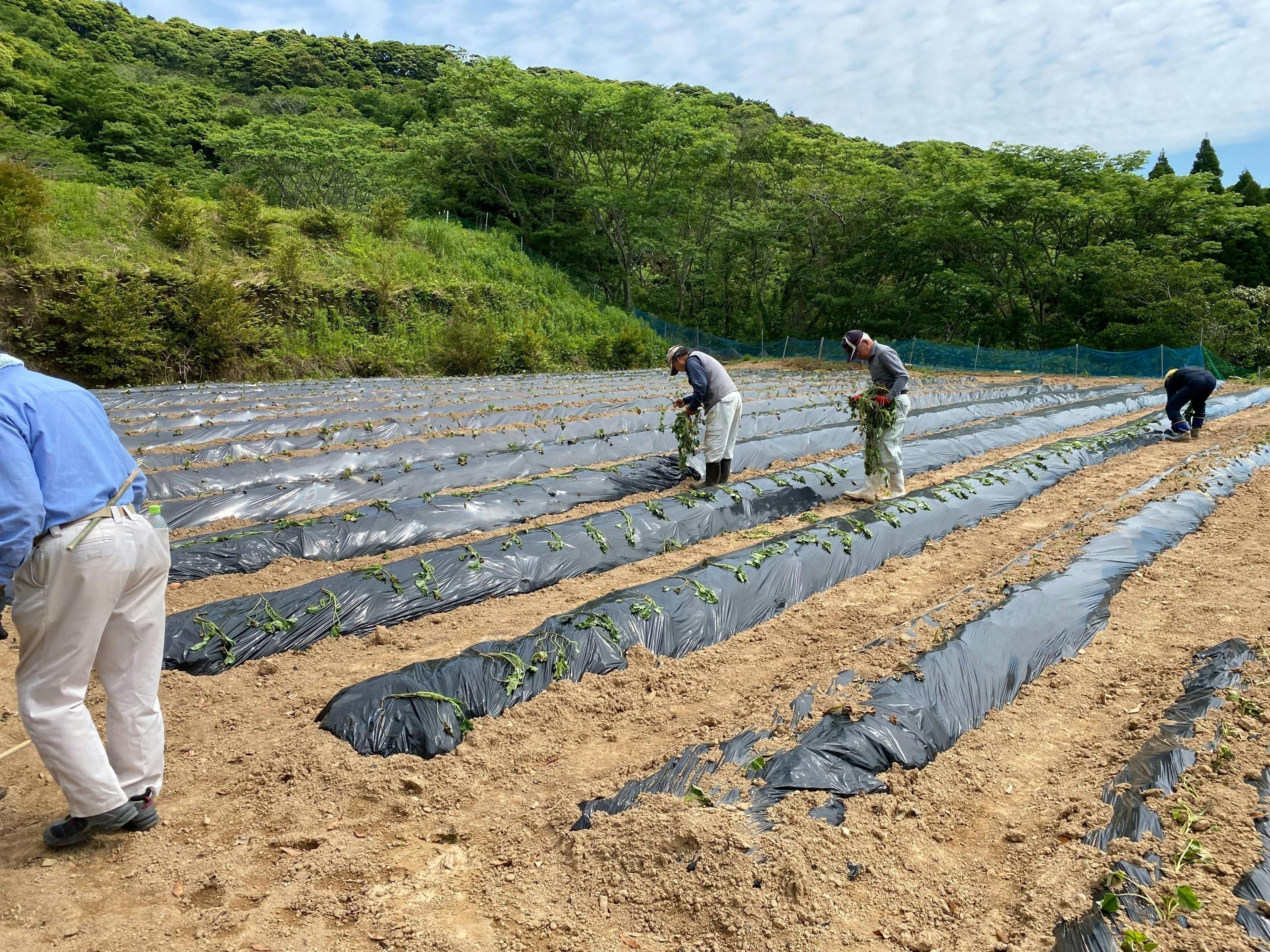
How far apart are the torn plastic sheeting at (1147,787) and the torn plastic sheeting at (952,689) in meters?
0.54

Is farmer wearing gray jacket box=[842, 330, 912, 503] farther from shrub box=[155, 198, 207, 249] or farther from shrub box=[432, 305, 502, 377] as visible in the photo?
shrub box=[155, 198, 207, 249]

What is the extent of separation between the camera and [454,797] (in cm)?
271

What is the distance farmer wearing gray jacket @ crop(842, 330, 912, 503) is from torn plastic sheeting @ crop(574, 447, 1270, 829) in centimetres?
196

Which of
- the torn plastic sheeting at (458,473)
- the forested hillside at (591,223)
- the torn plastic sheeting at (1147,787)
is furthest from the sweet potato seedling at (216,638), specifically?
the forested hillside at (591,223)

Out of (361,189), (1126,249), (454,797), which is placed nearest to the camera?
(454,797)

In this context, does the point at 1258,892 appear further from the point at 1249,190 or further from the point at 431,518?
the point at 1249,190

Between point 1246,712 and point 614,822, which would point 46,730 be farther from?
point 1246,712

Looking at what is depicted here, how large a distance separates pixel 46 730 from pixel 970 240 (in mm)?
27231

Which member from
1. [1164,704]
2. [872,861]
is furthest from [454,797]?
[1164,704]

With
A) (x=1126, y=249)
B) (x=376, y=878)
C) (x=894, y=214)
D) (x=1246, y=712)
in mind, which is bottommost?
(x=376, y=878)

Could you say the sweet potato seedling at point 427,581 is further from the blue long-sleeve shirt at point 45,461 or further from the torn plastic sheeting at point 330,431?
the torn plastic sheeting at point 330,431

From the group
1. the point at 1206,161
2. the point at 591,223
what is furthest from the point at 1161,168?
the point at 591,223

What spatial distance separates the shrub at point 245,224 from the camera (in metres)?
19.4

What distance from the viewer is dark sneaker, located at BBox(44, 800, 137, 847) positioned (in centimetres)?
240
